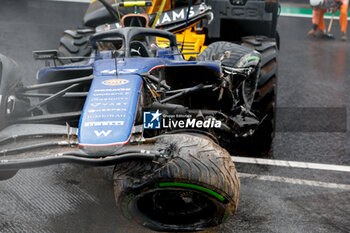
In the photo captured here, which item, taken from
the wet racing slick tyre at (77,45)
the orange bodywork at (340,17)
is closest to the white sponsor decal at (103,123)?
the wet racing slick tyre at (77,45)

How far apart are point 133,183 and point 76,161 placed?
0.37m

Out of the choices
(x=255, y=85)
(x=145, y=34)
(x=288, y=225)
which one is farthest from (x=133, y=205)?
(x=255, y=85)

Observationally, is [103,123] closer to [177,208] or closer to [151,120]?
[151,120]

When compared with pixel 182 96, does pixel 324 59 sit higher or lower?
lower

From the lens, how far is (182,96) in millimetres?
3908

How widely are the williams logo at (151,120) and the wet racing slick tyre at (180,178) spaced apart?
297 millimetres

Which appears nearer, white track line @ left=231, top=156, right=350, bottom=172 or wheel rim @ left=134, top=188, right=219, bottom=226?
wheel rim @ left=134, top=188, right=219, bottom=226

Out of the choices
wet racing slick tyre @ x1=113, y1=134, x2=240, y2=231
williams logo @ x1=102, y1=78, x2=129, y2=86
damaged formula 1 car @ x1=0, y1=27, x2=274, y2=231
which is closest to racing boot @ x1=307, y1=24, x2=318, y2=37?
damaged formula 1 car @ x1=0, y1=27, x2=274, y2=231

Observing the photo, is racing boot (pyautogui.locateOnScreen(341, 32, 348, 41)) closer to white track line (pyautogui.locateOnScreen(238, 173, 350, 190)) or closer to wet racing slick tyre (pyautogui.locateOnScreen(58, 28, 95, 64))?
wet racing slick tyre (pyautogui.locateOnScreen(58, 28, 95, 64))

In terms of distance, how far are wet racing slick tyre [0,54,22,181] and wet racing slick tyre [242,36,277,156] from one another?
2.43 metres

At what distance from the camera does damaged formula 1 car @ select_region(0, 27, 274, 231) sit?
291cm

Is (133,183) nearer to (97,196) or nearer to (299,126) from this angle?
(97,196)

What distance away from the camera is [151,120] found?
3332 mm

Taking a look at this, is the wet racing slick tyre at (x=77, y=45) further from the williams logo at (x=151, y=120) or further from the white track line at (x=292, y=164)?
the williams logo at (x=151, y=120)
